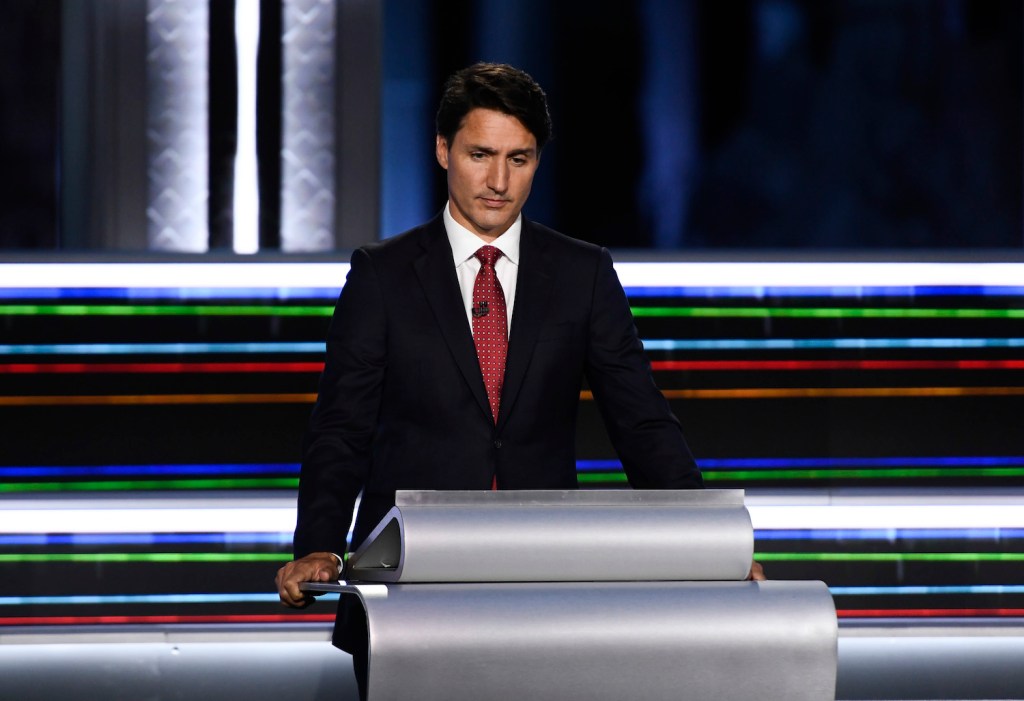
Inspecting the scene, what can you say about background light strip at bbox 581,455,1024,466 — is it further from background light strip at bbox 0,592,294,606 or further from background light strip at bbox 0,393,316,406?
background light strip at bbox 0,592,294,606

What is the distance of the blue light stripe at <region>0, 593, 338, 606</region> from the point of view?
3.87 meters

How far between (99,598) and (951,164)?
3.41m

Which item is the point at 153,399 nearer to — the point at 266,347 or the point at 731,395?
the point at 266,347

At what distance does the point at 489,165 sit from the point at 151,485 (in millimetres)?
2538

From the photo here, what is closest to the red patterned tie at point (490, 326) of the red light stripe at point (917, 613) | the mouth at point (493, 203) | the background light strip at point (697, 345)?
the mouth at point (493, 203)

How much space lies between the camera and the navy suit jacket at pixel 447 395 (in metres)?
1.66

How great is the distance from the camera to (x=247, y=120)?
436 cm

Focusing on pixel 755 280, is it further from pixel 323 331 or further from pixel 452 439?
pixel 452 439

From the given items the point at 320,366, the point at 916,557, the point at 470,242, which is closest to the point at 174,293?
the point at 320,366

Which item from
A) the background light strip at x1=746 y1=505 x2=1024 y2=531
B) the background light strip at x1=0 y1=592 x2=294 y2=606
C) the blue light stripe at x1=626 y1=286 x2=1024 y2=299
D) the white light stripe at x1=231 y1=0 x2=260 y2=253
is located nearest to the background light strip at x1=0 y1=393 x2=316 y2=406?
the background light strip at x1=0 y1=592 x2=294 y2=606

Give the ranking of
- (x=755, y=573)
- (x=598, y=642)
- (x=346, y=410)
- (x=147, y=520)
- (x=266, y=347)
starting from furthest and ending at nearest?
(x=266, y=347) < (x=147, y=520) < (x=346, y=410) < (x=755, y=573) < (x=598, y=642)

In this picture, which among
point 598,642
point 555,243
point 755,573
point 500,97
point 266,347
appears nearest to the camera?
point 598,642

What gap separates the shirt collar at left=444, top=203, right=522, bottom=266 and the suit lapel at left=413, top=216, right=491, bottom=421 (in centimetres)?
1

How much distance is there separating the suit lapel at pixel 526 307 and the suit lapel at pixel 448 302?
3cm
